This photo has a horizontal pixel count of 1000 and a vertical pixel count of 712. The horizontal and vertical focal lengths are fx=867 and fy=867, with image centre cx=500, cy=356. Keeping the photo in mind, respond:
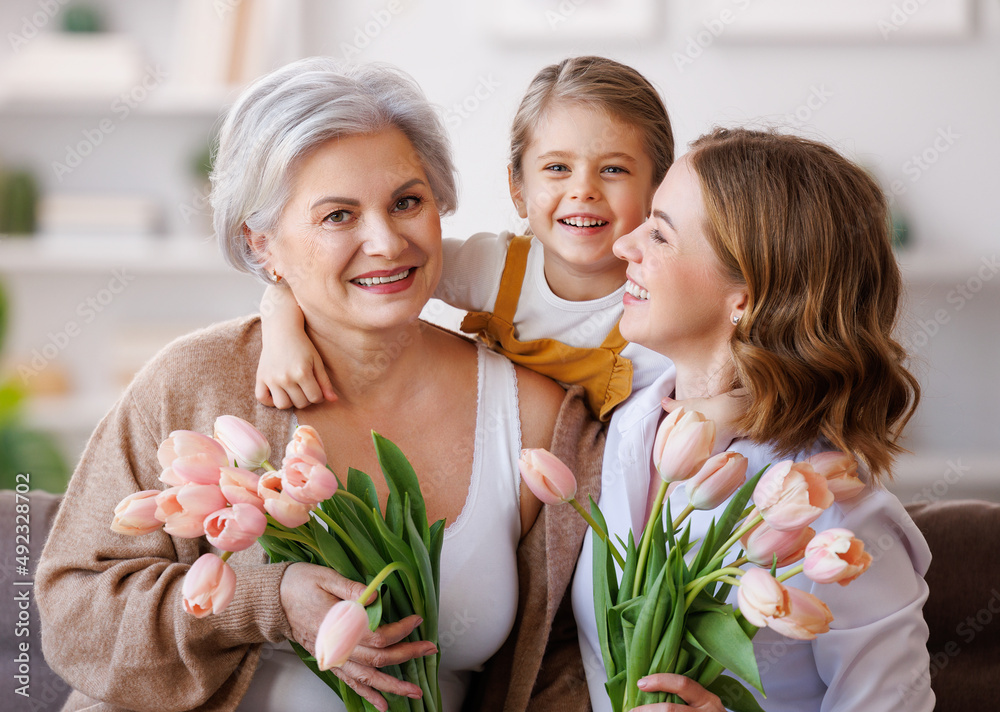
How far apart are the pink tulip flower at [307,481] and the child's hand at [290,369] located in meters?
0.48

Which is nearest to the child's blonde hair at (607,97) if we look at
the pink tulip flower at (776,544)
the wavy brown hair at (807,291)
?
the wavy brown hair at (807,291)

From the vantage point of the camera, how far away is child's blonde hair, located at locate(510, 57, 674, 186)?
1437 mm

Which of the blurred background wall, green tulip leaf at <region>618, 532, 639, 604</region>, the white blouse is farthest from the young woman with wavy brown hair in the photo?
the blurred background wall

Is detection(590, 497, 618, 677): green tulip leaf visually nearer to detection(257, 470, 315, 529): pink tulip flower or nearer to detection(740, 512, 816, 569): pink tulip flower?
detection(740, 512, 816, 569): pink tulip flower

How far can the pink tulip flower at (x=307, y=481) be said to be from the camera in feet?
2.59

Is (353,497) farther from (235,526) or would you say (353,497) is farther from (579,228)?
(579,228)

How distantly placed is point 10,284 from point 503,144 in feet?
5.55

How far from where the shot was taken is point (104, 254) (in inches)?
106

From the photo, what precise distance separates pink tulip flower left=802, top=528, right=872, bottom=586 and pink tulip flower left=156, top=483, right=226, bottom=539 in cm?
55

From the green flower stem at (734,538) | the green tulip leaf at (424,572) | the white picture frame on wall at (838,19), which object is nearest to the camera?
the green flower stem at (734,538)

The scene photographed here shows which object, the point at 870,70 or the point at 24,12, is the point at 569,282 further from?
the point at 24,12

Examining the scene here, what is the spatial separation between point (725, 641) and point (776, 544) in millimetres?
119

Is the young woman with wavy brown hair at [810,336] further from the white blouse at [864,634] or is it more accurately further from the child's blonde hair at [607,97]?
the child's blonde hair at [607,97]

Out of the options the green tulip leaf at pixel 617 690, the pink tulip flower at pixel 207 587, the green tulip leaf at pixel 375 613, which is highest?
the pink tulip flower at pixel 207 587
